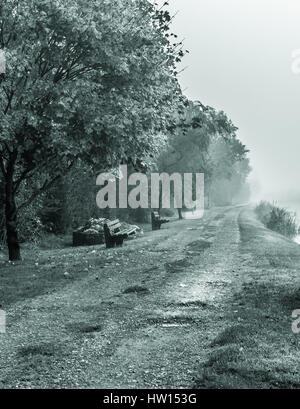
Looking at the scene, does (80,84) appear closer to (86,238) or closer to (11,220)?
(11,220)

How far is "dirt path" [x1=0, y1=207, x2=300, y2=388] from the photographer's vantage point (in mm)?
7098

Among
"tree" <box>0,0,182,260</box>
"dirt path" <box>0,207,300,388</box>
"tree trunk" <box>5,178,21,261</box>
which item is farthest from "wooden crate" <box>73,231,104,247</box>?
"dirt path" <box>0,207,300,388</box>

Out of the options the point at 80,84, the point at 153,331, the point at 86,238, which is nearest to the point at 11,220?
the point at 80,84

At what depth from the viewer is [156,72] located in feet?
58.6

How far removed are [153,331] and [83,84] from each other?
9560 millimetres

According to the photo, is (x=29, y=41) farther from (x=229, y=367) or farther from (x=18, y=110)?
(x=229, y=367)

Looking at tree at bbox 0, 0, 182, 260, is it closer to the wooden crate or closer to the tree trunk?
the tree trunk

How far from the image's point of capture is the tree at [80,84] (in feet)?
52.5

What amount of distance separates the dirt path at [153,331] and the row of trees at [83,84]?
4447 mm

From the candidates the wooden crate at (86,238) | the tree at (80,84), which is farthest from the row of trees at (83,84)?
the wooden crate at (86,238)

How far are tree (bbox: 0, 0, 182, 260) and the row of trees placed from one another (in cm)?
3

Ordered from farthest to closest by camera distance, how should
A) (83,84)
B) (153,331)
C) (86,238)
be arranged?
(86,238) < (83,84) < (153,331)

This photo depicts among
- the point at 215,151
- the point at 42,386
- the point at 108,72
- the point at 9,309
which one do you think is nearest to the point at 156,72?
the point at 108,72

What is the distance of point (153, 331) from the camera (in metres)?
9.43
